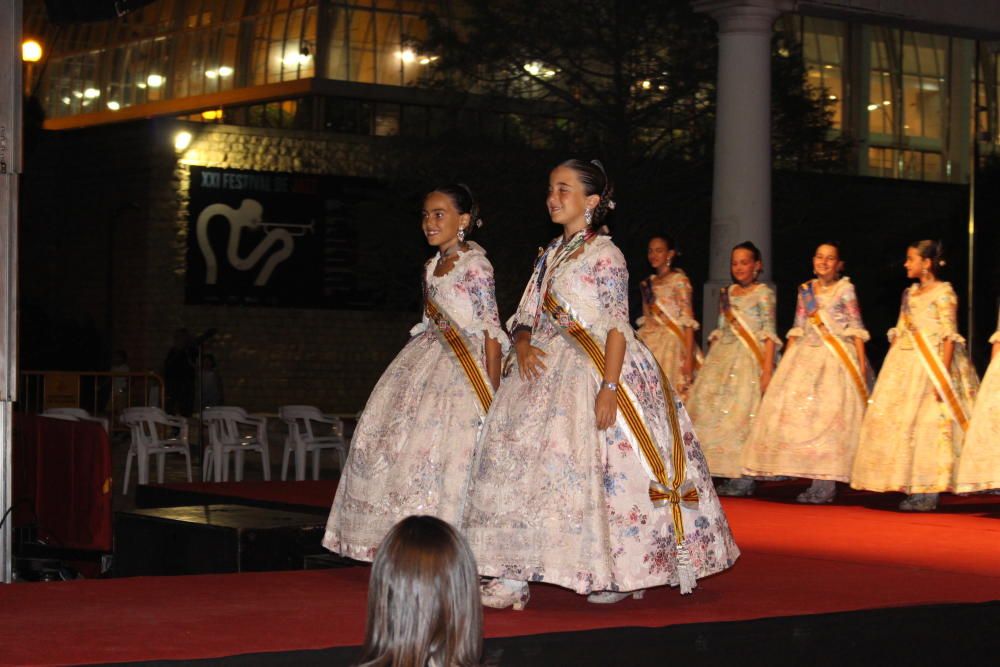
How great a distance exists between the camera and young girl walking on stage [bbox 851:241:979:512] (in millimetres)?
8008

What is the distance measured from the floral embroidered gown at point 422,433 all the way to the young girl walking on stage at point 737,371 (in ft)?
11.6

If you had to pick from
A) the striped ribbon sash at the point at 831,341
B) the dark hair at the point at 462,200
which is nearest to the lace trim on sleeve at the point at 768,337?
the striped ribbon sash at the point at 831,341

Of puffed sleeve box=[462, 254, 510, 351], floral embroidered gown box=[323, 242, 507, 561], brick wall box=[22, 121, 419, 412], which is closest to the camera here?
floral embroidered gown box=[323, 242, 507, 561]

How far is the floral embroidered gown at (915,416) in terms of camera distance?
8.00 meters

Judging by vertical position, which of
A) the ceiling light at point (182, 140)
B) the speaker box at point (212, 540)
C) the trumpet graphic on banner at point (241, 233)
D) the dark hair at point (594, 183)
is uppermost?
the ceiling light at point (182, 140)

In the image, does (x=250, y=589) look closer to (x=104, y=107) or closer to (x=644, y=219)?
(x=644, y=219)

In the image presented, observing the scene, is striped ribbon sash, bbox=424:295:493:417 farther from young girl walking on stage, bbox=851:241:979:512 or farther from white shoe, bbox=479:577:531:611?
young girl walking on stage, bbox=851:241:979:512

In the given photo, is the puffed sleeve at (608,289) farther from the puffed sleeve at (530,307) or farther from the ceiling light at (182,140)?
the ceiling light at (182,140)

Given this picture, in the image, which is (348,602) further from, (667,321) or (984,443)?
(667,321)

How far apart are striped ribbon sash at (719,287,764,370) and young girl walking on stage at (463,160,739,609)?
13.1 ft

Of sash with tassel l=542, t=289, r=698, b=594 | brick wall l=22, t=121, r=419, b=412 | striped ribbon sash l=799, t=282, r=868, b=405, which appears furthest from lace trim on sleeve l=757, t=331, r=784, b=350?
brick wall l=22, t=121, r=419, b=412

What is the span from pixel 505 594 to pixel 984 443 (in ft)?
12.4

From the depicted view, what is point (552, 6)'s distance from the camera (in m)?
15.9

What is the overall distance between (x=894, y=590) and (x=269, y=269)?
15.7 meters
